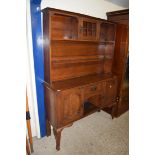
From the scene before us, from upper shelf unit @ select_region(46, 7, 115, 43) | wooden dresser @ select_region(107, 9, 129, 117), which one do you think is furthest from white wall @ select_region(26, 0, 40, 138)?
wooden dresser @ select_region(107, 9, 129, 117)

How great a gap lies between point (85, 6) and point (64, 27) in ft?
1.99

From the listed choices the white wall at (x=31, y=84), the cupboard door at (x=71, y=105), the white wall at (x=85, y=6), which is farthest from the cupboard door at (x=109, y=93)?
the white wall at (x=85, y=6)

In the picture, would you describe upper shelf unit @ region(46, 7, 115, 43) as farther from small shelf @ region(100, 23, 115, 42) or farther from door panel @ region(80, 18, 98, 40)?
small shelf @ region(100, 23, 115, 42)

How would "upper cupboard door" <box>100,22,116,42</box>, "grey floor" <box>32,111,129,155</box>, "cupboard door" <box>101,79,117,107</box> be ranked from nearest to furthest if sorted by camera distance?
"grey floor" <box>32,111,129,155</box> < "cupboard door" <box>101,79,117,107</box> < "upper cupboard door" <box>100,22,116,42</box>

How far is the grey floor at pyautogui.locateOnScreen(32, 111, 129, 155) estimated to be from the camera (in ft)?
6.21

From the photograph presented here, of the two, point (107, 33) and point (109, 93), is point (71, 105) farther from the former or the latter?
point (107, 33)

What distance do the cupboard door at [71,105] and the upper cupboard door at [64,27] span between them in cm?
78

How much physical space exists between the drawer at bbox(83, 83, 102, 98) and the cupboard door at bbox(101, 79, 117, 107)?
14cm

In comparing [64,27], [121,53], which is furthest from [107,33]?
[64,27]

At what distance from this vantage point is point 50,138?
84.4 inches

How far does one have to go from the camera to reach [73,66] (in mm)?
2291
